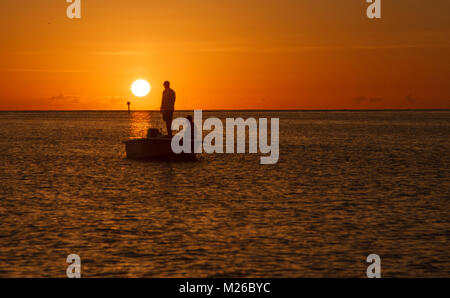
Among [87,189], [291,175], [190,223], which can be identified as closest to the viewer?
[190,223]

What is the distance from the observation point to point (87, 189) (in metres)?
28.5

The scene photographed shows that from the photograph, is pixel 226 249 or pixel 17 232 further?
pixel 17 232

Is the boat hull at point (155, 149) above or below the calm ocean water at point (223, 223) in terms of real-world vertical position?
above

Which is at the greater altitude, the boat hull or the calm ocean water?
the boat hull

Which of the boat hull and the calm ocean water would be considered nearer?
the calm ocean water

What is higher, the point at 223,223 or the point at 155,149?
the point at 155,149

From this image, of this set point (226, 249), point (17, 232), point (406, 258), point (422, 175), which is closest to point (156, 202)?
point (17, 232)

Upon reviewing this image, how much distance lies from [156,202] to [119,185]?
6.02m

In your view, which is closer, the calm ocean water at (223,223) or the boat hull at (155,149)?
the calm ocean water at (223,223)

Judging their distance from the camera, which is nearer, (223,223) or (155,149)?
(223,223)

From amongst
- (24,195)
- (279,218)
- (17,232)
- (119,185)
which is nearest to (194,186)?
(119,185)
